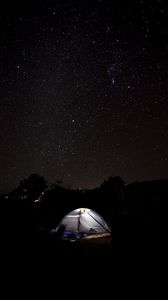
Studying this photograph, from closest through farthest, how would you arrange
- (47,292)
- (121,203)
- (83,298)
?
(83,298) → (47,292) → (121,203)

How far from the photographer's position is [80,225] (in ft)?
33.5

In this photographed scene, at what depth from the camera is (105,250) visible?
24.7 feet

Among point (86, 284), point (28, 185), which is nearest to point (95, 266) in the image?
point (86, 284)

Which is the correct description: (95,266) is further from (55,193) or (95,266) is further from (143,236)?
(55,193)

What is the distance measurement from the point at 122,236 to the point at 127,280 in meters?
0.76

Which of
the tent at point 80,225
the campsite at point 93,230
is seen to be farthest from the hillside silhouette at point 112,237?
the tent at point 80,225

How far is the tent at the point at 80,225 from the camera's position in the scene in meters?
10.0

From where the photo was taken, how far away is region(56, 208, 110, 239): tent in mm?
10016

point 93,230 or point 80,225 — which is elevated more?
point 80,225

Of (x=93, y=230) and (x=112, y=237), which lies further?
(x=93, y=230)

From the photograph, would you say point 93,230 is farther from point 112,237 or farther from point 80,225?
point 112,237

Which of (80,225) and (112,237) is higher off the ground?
(80,225)

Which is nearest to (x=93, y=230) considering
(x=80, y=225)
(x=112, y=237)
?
(x=80, y=225)

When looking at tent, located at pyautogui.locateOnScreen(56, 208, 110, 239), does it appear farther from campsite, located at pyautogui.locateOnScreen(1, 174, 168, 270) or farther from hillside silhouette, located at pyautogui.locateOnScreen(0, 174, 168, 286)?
hillside silhouette, located at pyautogui.locateOnScreen(0, 174, 168, 286)
